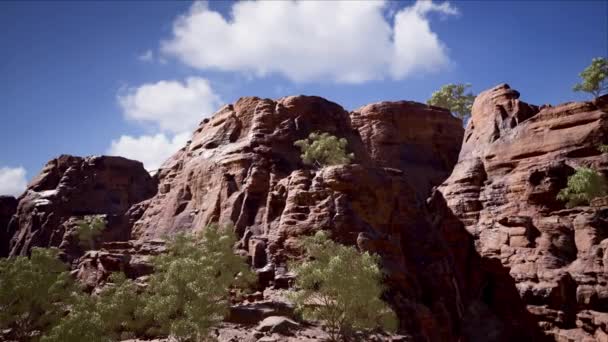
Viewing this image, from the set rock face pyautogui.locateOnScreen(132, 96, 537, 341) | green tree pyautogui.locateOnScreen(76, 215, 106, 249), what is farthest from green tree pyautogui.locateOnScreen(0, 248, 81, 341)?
green tree pyautogui.locateOnScreen(76, 215, 106, 249)

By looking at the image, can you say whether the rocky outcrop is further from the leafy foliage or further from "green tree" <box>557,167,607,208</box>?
"green tree" <box>557,167,607,208</box>

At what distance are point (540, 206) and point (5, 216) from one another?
88.5 m

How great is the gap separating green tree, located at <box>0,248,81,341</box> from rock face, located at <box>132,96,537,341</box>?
13755 millimetres

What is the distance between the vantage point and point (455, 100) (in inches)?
3824

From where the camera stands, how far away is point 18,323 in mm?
33969

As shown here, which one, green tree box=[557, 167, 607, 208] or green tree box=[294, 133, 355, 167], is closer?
green tree box=[557, 167, 607, 208]

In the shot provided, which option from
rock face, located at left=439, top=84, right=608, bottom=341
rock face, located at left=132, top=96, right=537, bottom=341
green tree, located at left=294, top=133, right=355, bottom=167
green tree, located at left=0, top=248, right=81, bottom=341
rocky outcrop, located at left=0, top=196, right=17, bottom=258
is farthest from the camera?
rocky outcrop, located at left=0, top=196, right=17, bottom=258

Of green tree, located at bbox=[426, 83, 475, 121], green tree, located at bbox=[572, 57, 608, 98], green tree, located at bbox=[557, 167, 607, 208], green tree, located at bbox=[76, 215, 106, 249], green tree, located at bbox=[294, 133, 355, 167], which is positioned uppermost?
green tree, located at bbox=[426, 83, 475, 121]

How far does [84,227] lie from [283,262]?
38063 mm

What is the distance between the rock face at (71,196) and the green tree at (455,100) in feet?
202

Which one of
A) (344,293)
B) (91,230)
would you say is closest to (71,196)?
(91,230)

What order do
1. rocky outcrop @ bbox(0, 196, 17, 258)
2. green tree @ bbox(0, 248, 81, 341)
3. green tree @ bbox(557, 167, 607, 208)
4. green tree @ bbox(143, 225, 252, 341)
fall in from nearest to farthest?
1. green tree @ bbox(143, 225, 252, 341)
2. green tree @ bbox(0, 248, 81, 341)
3. green tree @ bbox(557, 167, 607, 208)
4. rocky outcrop @ bbox(0, 196, 17, 258)

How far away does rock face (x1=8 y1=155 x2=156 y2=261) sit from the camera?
241 feet

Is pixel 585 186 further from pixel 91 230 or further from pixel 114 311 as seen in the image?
pixel 91 230
